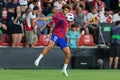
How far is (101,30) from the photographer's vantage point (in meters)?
22.4

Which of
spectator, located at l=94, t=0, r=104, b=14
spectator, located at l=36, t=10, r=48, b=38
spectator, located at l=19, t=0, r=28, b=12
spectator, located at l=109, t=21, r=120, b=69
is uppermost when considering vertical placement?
spectator, located at l=19, t=0, r=28, b=12

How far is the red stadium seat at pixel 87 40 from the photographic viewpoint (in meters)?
22.0

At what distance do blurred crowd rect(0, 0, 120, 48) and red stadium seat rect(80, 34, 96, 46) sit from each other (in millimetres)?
227

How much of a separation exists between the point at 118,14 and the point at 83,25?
6.78 ft

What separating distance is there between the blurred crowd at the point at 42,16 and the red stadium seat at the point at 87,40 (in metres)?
0.23

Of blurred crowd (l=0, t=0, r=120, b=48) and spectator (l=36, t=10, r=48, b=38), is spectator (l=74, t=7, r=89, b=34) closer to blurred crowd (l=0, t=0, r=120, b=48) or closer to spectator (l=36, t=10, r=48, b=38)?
blurred crowd (l=0, t=0, r=120, b=48)

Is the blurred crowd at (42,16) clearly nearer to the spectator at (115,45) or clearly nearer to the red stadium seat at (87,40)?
the red stadium seat at (87,40)

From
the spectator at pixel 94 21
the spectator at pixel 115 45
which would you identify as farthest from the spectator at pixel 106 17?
the spectator at pixel 115 45

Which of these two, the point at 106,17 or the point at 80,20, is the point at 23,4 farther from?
the point at 106,17

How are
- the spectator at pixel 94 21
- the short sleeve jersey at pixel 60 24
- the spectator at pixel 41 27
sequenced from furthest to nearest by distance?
the spectator at pixel 94 21 → the spectator at pixel 41 27 → the short sleeve jersey at pixel 60 24

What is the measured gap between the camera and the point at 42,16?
22.0m

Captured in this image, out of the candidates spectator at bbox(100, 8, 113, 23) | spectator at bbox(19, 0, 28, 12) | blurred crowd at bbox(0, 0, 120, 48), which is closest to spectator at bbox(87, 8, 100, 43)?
blurred crowd at bbox(0, 0, 120, 48)

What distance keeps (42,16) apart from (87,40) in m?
2.20

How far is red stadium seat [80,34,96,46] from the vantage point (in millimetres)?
22016
